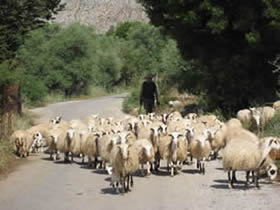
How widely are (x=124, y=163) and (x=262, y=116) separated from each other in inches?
359

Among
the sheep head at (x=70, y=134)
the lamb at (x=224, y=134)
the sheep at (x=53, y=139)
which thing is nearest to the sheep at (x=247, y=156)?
the lamb at (x=224, y=134)

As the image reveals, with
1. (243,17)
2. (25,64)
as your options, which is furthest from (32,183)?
(25,64)

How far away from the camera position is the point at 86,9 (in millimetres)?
125250

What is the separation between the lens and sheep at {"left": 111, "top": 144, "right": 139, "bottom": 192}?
1359cm

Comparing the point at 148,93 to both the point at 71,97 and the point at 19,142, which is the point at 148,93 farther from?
the point at 71,97

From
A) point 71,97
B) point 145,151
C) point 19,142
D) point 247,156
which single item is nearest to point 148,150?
point 145,151

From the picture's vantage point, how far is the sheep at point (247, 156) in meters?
13.7

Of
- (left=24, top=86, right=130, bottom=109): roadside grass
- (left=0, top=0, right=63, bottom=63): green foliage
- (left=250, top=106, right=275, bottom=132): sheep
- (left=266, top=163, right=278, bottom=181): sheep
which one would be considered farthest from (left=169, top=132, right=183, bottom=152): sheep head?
(left=24, top=86, right=130, bottom=109): roadside grass

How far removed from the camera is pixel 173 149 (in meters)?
16.0

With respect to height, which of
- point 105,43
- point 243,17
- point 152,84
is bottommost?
point 152,84

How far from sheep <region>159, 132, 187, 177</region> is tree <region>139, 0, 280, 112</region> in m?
9.23

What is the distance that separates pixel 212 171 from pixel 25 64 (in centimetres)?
3901

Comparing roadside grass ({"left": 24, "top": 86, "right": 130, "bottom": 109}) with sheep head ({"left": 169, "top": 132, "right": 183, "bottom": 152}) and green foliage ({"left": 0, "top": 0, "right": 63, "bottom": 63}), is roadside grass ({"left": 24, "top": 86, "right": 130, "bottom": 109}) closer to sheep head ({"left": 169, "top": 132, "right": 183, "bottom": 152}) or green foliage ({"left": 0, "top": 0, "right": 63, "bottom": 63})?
green foliage ({"left": 0, "top": 0, "right": 63, "bottom": 63})

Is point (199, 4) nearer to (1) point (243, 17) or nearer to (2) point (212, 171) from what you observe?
(1) point (243, 17)
